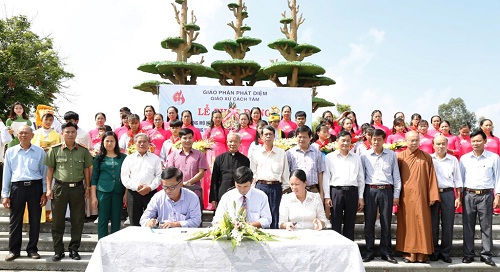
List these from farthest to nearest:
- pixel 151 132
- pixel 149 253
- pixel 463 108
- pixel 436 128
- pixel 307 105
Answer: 1. pixel 463 108
2. pixel 307 105
3. pixel 436 128
4. pixel 151 132
5. pixel 149 253

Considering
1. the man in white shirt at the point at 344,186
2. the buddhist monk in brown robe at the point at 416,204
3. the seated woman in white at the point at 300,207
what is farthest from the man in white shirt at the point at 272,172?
the buddhist monk in brown robe at the point at 416,204

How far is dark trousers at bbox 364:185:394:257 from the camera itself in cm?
496

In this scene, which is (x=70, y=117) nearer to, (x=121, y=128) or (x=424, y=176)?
(x=121, y=128)

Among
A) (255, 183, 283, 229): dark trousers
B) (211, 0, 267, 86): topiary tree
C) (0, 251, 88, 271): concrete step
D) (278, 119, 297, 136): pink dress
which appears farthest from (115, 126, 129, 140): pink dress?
(211, 0, 267, 86): topiary tree

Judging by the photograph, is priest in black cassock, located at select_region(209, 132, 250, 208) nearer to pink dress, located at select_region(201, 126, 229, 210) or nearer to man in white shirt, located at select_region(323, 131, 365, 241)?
man in white shirt, located at select_region(323, 131, 365, 241)

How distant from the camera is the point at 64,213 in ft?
A: 16.0

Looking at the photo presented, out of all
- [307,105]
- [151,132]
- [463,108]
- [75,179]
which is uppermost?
[463,108]

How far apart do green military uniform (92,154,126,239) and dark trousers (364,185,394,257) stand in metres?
3.18

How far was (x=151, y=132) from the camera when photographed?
6.51 m

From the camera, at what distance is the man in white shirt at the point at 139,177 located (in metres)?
4.79

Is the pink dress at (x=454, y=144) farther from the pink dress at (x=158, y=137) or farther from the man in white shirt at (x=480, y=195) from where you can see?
the pink dress at (x=158, y=137)

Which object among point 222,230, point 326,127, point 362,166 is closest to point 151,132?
point 326,127

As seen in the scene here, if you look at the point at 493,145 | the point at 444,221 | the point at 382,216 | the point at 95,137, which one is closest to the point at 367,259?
the point at 382,216

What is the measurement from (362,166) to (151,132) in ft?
11.4
